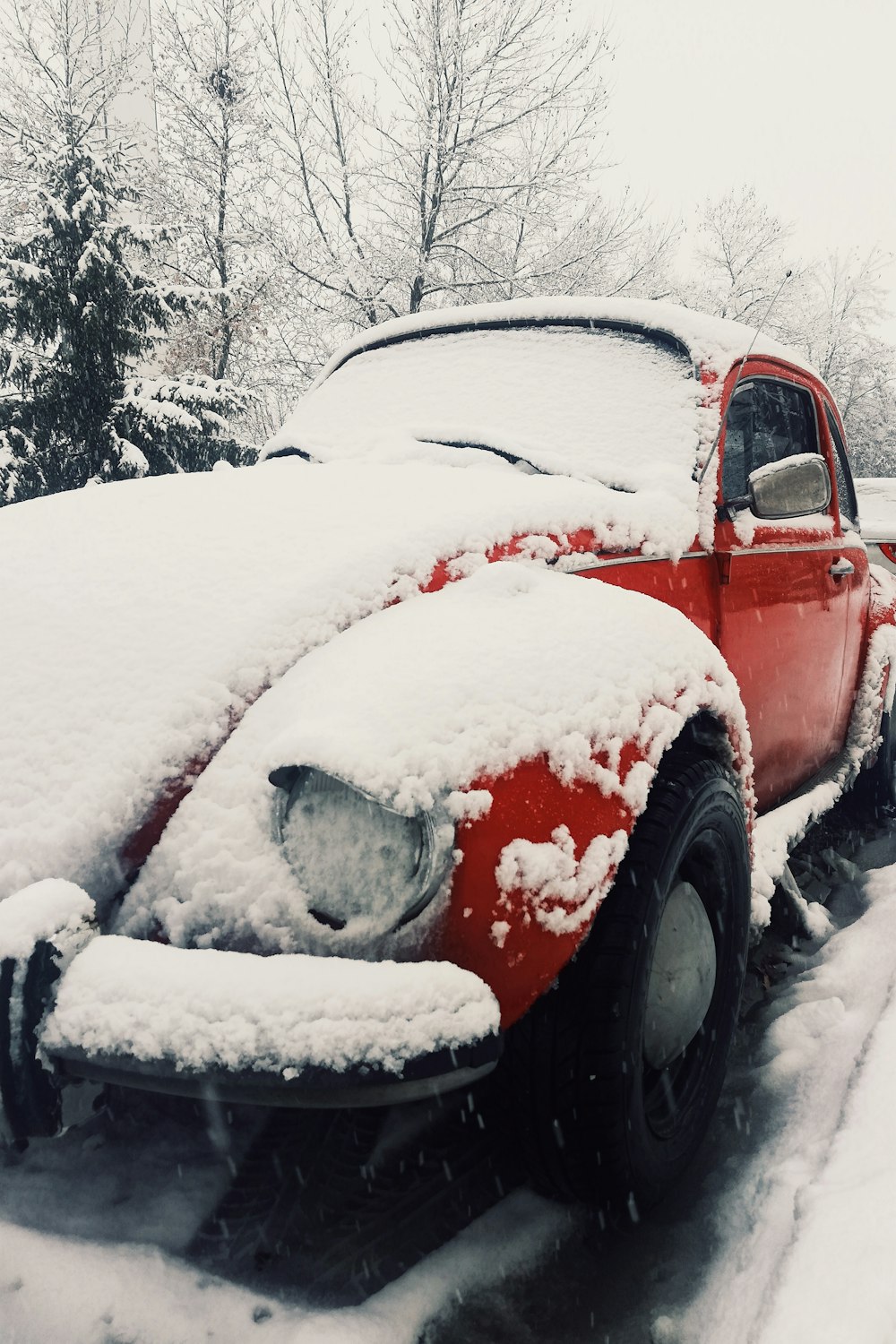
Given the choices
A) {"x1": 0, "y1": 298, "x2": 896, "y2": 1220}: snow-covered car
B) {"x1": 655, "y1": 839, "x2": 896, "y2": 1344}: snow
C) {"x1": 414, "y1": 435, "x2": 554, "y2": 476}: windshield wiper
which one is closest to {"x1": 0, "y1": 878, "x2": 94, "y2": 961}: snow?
{"x1": 0, "y1": 298, "x2": 896, "y2": 1220}: snow-covered car

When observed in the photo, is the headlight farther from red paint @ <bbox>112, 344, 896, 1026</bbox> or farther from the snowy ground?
the snowy ground

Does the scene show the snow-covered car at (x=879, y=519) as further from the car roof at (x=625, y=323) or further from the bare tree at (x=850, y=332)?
the bare tree at (x=850, y=332)

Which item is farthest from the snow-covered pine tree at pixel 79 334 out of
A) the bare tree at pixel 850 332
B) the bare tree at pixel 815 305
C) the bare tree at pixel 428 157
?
the bare tree at pixel 850 332

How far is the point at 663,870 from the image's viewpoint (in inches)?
59.2

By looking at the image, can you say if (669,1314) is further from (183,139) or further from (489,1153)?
(183,139)

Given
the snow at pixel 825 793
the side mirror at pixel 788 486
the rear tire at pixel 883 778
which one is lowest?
the rear tire at pixel 883 778

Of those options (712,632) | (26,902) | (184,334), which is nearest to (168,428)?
(184,334)

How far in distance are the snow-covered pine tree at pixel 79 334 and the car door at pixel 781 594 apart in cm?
788

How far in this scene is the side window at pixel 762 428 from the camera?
2637mm

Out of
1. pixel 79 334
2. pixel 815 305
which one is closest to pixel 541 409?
pixel 79 334

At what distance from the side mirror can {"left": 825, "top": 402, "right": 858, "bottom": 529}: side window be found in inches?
37.5

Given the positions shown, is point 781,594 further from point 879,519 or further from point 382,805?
point 879,519

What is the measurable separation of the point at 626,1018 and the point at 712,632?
3.79 feet

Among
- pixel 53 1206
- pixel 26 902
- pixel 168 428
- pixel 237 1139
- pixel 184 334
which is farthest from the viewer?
pixel 184 334
